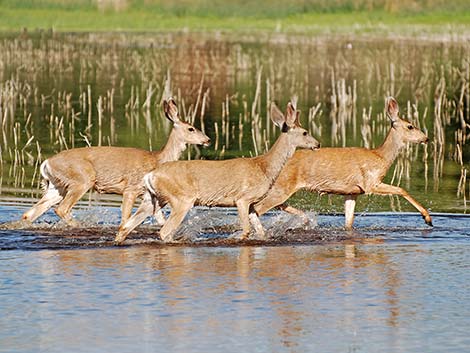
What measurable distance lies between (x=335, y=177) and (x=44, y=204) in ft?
11.5

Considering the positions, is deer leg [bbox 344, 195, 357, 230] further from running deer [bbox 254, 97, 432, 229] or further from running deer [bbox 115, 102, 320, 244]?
running deer [bbox 115, 102, 320, 244]

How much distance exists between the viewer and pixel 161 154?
17812 millimetres

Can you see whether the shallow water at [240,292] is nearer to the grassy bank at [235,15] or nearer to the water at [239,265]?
the water at [239,265]

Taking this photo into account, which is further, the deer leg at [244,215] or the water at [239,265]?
→ the deer leg at [244,215]

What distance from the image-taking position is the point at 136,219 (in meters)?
15.9

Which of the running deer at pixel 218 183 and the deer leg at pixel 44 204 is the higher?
the running deer at pixel 218 183

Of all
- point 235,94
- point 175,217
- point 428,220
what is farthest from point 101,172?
point 235,94

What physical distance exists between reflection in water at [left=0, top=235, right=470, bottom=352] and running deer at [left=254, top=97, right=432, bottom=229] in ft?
4.48

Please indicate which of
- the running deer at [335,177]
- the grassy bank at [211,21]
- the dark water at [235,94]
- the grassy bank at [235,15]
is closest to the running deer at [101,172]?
the running deer at [335,177]

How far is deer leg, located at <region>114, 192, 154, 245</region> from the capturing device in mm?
15859

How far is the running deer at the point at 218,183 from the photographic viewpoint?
1580 cm

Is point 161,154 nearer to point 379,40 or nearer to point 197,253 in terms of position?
point 197,253

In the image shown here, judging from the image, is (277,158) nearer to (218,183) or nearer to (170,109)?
(218,183)

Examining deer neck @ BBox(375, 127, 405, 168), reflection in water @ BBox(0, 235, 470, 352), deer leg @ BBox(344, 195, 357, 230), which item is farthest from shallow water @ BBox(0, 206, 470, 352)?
deer neck @ BBox(375, 127, 405, 168)
